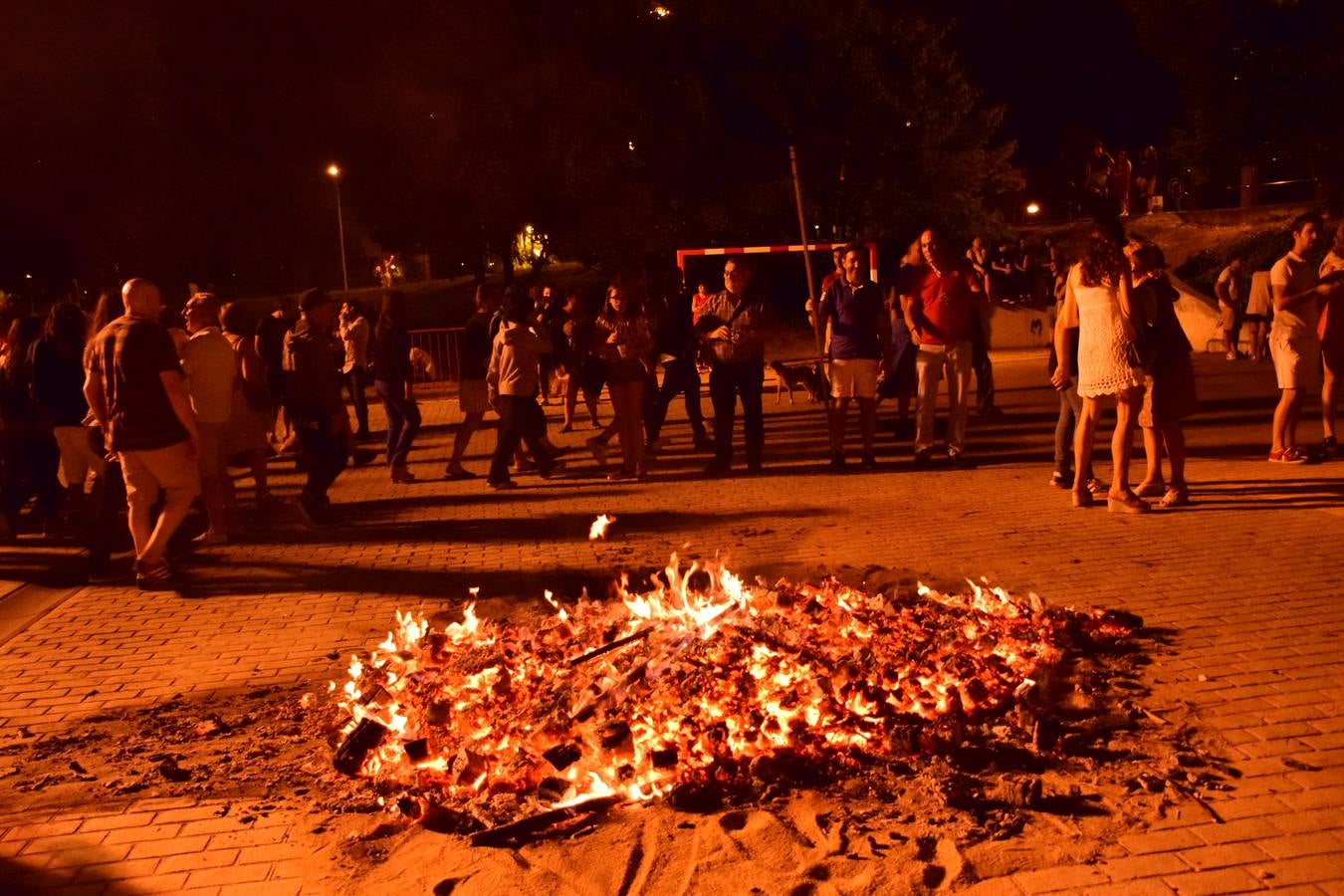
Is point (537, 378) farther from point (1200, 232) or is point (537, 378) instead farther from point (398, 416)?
point (1200, 232)

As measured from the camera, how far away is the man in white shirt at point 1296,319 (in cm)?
995

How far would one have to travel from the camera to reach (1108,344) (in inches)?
336

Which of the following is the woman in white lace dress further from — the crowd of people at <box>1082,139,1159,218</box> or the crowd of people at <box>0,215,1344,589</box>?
the crowd of people at <box>1082,139,1159,218</box>

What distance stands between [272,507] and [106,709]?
5.61 m

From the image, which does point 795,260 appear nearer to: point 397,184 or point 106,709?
point 397,184

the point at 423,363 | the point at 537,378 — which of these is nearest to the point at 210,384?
the point at 537,378

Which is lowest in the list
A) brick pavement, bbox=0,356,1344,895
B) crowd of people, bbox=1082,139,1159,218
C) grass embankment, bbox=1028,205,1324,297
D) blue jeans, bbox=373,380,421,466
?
brick pavement, bbox=0,356,1344,895

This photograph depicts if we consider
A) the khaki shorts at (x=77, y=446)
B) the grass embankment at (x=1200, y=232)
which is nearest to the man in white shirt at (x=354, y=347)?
the khaki shorts at (x=77, y=446)

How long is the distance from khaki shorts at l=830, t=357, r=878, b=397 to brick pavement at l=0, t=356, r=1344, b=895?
81 cm

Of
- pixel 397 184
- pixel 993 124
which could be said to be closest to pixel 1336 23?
pixel 993 124

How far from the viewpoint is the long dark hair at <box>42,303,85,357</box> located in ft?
31.1

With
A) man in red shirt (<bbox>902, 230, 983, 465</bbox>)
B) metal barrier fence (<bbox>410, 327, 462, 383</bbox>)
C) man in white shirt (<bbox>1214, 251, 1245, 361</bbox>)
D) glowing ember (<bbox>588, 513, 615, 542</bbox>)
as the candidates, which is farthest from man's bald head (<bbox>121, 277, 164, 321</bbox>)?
man in white shirt (<bbox>1214, 251, 1245, 361</bbox>)

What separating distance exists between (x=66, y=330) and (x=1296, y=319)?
10056mm

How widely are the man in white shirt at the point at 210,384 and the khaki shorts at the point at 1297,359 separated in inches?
336
